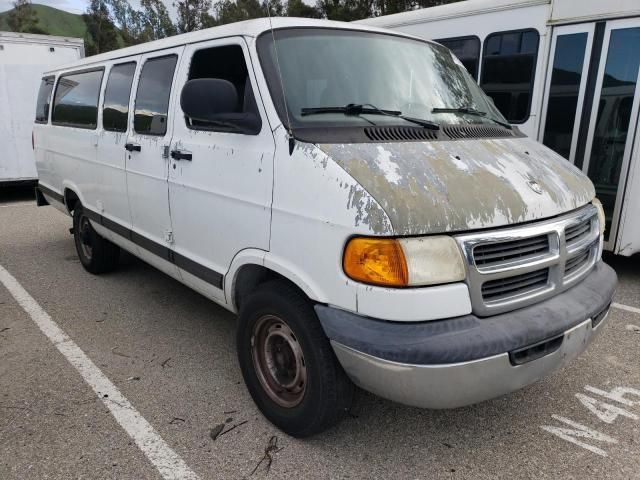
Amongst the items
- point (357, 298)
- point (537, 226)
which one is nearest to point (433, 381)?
point (357, 298)

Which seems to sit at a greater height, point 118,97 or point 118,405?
point 118,97

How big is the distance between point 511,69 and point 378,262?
4964 mm

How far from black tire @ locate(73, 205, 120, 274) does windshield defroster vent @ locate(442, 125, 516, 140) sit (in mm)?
3879

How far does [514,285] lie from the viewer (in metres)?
2.49

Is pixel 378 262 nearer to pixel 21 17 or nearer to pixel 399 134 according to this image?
pixel 399 134

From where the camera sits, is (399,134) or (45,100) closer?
(399,134)

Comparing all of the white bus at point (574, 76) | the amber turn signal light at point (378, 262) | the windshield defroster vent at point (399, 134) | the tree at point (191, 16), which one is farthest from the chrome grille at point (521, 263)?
the tree at point (191, 16)

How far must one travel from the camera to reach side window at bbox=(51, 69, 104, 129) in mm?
5012

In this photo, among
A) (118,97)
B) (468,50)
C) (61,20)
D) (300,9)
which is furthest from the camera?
(61,20)

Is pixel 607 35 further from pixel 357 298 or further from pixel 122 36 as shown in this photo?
pixel 122 36

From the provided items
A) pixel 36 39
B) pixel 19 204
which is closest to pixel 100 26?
pixel 36 39

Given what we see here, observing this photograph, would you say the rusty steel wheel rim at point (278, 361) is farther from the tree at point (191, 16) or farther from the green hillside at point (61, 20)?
the green hillside at point (61, 20)

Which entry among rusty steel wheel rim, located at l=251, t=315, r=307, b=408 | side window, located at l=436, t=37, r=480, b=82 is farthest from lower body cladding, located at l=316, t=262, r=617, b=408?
side window, located at l=436, t=37, r=480, b=82

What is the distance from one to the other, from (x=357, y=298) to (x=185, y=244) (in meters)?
1.71
